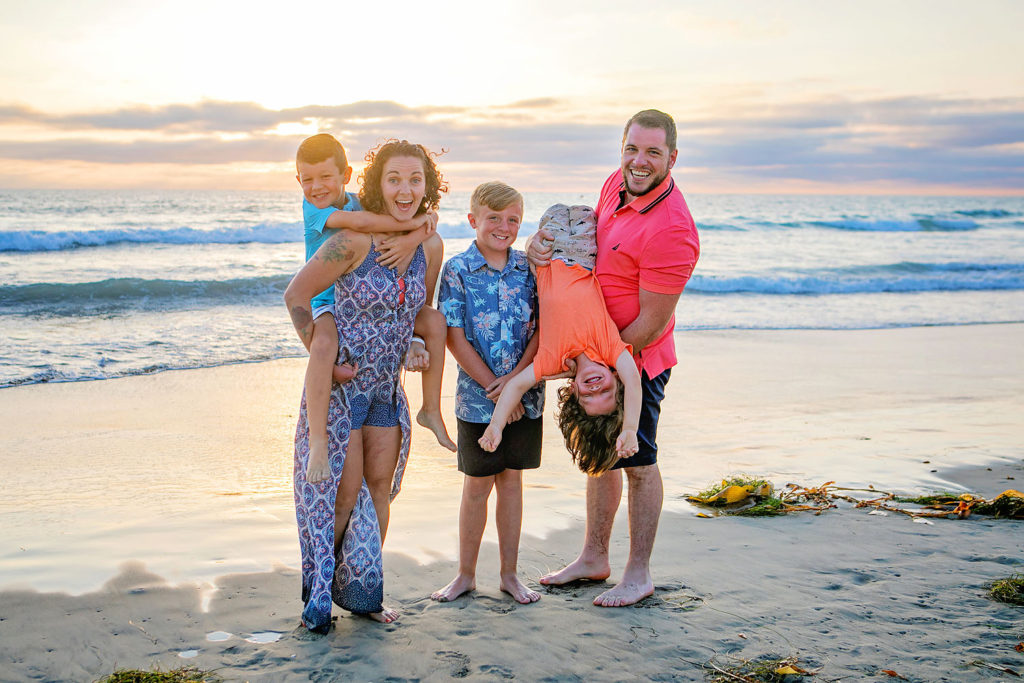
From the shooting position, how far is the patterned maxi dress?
3.26 meters

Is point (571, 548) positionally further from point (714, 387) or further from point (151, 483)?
point (714, 387)

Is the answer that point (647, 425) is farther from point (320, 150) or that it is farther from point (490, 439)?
point (320, 150)

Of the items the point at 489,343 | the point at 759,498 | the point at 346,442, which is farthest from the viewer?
the point at 759,498

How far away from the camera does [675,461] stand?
6.00 metres

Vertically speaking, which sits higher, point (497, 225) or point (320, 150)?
point (320, 150)

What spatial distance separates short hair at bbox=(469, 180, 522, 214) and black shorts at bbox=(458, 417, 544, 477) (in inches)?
37.5

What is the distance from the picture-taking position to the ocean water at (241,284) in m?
10.0

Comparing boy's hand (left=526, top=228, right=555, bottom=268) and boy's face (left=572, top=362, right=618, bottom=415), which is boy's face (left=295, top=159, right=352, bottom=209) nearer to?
boy's hand (left=526, top=228, right=555, bottom=268)

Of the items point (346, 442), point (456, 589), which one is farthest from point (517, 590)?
point (346, 442)

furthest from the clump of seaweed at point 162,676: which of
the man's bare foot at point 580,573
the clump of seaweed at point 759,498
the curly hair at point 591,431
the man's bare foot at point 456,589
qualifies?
the clump of seaweed at point 759,498

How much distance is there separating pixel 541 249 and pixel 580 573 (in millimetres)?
1593

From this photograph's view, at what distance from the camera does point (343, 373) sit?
3.21 m

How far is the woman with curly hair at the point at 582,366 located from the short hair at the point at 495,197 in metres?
0.27

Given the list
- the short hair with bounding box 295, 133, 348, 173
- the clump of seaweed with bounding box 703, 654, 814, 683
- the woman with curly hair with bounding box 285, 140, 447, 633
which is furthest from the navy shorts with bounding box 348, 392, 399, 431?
the clump of seaweed with bounding box 703, 654, 814, 683
